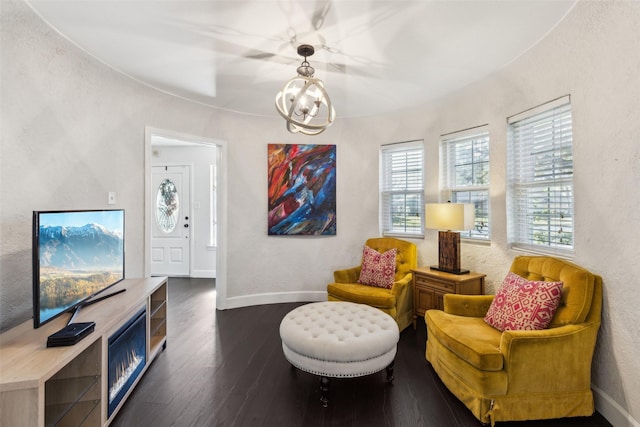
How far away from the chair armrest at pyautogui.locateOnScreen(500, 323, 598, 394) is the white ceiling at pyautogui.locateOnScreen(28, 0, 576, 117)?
207cm

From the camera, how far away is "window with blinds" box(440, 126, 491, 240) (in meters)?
3.21

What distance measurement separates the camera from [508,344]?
181cm

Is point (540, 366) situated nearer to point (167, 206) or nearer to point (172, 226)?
point (172, 226)

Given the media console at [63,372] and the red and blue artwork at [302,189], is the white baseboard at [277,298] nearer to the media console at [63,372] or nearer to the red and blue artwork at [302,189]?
the red and blue artwork at [302,189]

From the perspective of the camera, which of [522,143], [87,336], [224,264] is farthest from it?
[224,264]

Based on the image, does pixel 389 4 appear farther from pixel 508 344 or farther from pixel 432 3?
pixel 508 344

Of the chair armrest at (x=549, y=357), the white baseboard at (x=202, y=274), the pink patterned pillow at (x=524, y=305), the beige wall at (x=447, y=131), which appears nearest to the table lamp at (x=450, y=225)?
the beige wall at (x=447, y=131)

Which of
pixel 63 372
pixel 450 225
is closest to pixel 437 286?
pixel 450 225

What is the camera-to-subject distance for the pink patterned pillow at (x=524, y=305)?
6.45ft

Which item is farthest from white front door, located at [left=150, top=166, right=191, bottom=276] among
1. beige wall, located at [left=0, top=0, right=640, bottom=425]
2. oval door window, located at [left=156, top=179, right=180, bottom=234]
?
beige wall, located at [left=0, top=0, right=640, bottom=425]

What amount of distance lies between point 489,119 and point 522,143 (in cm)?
43

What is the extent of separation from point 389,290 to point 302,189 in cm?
175

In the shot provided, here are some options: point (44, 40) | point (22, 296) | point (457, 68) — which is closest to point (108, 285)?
point (22, 296)

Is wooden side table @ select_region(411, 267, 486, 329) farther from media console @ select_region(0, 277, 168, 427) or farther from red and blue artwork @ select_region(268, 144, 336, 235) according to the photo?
media console @ select_region(0, 277, 168, 427)
